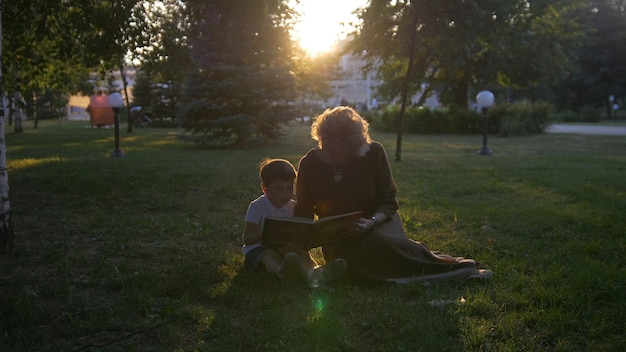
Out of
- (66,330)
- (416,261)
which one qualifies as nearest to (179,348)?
(66,330)

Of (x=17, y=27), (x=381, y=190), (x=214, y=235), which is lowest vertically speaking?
(x=214, y=235)

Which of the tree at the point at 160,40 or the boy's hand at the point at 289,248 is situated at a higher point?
the tree at the point at 160,40

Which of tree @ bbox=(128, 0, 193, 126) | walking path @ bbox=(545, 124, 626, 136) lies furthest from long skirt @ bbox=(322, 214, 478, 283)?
walking path @ bbox=(545, 124, 626, 136)

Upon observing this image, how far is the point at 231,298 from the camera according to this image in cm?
389

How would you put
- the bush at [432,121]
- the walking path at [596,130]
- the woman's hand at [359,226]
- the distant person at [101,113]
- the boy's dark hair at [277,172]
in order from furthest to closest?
the distant person at [101,113] → the bush at [432,121] → the walking path at [596,130] → the boy's dark hair at [277,172] → the woman's hand at [359,226]

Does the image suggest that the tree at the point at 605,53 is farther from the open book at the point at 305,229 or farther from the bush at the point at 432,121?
the open book at the point at 305,229

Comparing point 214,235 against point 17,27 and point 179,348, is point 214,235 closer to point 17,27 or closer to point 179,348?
point 179,348

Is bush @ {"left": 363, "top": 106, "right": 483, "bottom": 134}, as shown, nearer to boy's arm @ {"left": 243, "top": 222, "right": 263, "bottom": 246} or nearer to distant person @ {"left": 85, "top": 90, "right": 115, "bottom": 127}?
distant person @ {"left": 85, "top": 90, "right": 115, "bottom": 127}

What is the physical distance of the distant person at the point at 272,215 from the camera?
13.8 ft

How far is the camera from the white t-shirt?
14.7 feet

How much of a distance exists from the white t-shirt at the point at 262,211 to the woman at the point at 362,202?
0.08m

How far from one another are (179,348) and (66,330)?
71cm

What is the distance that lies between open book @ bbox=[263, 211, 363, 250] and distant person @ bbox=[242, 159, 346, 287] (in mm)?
123

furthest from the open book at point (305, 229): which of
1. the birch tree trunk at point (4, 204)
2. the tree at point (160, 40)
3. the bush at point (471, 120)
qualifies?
the bush at point (471, 120)
